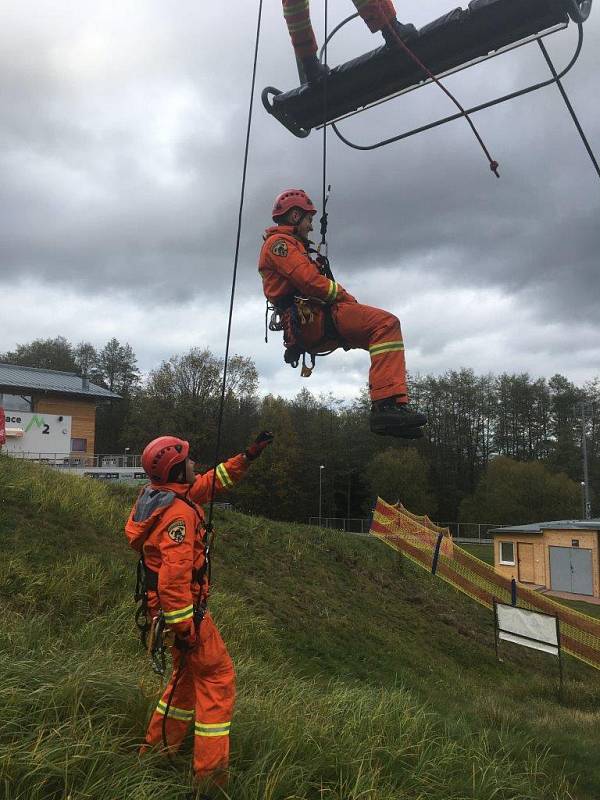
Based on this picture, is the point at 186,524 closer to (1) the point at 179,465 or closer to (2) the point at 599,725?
(1) the point at 179,465

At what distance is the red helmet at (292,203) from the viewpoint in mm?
4242

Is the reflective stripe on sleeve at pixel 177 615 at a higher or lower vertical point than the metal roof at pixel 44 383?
lower

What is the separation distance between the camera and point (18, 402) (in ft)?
105

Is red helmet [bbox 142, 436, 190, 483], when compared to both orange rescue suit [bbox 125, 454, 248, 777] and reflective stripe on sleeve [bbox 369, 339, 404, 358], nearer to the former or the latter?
orange rescue suit [bbox 125, 454, 248, 777]

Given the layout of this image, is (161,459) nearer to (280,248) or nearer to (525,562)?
(280,248)

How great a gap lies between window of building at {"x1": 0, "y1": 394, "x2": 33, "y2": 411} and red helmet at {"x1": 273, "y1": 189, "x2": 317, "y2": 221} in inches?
1213

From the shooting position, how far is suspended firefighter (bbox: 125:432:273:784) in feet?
11.9

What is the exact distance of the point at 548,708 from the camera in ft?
27.2

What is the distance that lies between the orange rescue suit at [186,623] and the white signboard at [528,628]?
778cm

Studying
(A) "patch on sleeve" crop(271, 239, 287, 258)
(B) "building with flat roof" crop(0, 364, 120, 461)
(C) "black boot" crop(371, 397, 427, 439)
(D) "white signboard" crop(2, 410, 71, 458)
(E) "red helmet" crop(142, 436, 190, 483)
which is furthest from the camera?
(B) "building with flat roof" crop(0, 364, 120, 461)

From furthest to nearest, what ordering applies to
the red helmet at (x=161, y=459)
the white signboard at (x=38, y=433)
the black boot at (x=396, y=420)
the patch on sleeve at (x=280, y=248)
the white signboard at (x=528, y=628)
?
the white signboard at (x=38, y=433) < the white signboard at (x=528, y=628) < the red helmet at (x=161, y=459) < the patch on sleeve at (x=280, y=248) < the black boot at (x=396, y=420)

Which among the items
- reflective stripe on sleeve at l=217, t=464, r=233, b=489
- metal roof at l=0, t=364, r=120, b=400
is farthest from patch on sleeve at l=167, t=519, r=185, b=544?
metal roof at l=0, t=364, r=120, b=400

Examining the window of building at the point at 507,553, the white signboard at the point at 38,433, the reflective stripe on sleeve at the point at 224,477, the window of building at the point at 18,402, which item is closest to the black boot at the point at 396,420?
the reflective stripe on sleeve at the point at 224,477

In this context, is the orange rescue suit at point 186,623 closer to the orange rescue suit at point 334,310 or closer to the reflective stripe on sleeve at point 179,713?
the reflective stripe on sleeve at point 179,713
